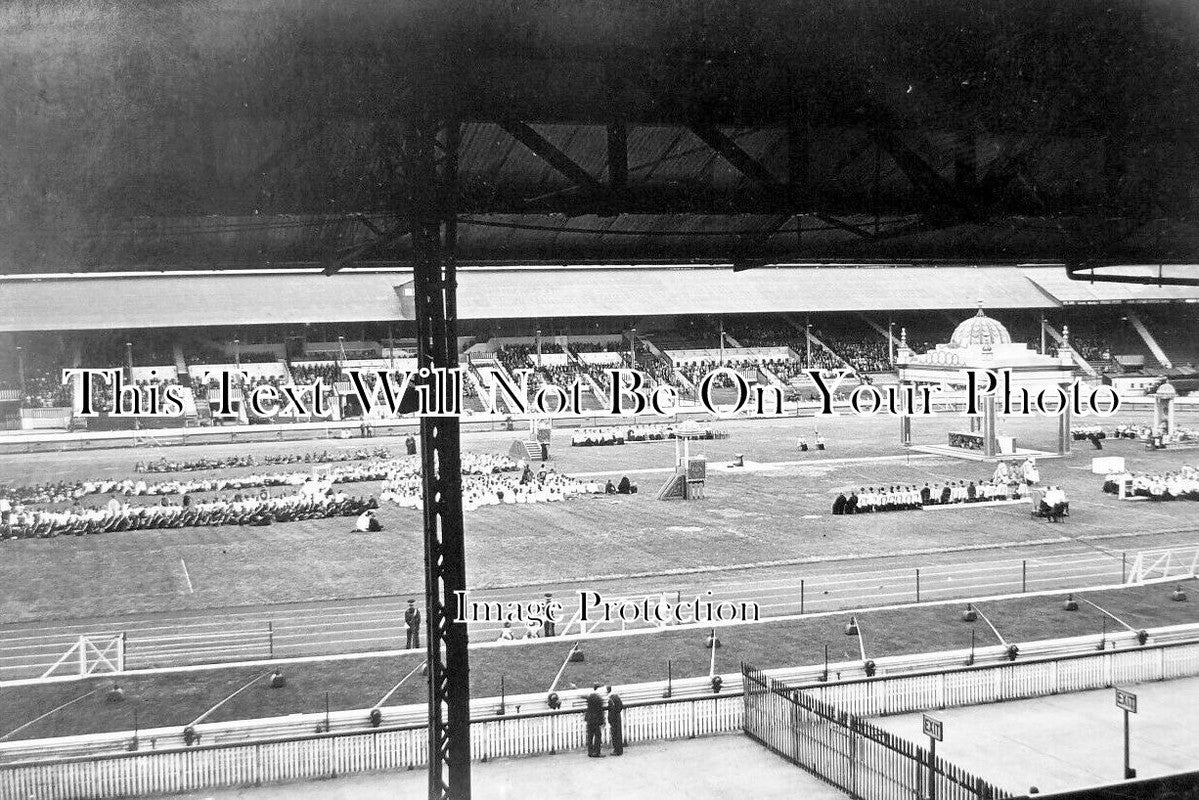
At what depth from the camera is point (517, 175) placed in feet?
26.4

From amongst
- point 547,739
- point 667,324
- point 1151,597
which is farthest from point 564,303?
point 547,739

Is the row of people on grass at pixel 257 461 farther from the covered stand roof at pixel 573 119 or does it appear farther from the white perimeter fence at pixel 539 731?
the covered stand roof at pixel 573 119

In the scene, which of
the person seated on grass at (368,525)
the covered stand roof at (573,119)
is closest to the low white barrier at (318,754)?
the covered stand roof at (573,119)

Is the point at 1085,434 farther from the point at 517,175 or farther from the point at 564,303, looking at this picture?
the point at 517,175

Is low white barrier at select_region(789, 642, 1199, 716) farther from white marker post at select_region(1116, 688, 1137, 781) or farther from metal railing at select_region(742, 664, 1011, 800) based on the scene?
white marker post at select_region(1116, 688, 1137, 781)

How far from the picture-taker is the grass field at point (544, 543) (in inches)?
771

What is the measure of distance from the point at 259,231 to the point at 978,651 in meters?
11.2

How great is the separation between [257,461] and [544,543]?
18.8m

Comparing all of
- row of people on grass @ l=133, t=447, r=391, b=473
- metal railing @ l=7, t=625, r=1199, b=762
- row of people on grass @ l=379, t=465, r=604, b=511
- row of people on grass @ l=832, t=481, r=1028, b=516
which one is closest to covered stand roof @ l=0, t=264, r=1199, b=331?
row of people on grass @ l=133, t=447, r=391, b=473

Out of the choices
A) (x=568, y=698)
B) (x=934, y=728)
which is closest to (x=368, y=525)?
(x=568, y=698)

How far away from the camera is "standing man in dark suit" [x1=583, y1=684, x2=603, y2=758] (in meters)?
11.2

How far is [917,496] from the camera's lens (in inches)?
1061

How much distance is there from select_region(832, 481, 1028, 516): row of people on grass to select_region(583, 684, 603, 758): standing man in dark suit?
15823 millimetres

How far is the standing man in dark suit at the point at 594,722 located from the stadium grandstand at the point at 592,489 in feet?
0.24
